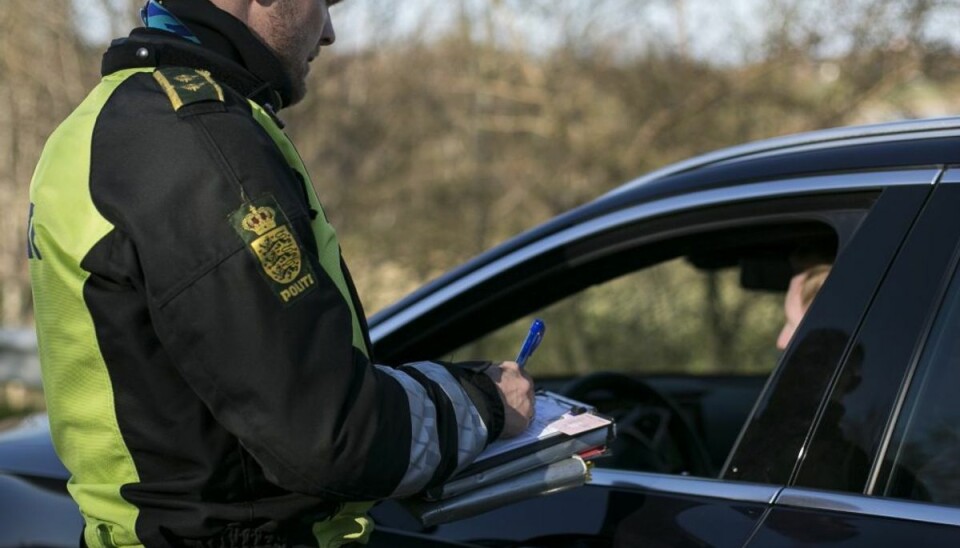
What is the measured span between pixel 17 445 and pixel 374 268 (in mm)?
5325

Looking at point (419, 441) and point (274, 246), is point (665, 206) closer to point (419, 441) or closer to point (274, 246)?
point (419, 441)

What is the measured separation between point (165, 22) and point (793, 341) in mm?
1086

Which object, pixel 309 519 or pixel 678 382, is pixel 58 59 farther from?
pixel 309 519

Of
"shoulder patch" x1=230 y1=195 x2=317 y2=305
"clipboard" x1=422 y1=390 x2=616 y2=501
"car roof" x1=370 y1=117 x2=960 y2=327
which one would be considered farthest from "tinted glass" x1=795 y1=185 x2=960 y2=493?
"shoulder patch" x1=230 y1=195 x2=317 y2=305

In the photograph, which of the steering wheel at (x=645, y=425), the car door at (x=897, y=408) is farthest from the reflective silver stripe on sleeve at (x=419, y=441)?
the steering wheel at (x=645, y=425)

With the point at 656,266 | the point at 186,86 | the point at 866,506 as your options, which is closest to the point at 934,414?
the point at 866,506

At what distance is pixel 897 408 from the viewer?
1.91m

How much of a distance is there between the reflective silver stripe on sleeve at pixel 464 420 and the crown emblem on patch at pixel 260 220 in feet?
1.08

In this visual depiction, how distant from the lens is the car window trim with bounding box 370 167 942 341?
2.02m

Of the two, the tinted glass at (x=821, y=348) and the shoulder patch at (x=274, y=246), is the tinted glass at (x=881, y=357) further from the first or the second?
the shoulder patch at (x=274, y=246)

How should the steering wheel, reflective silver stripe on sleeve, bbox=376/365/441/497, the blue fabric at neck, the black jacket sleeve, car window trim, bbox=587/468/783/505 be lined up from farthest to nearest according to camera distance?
the steering wheel → car window trim, bbox=587/468/783/505 → the blue fabric at neck → reflective silver stripe on sleeve, bbox=376/365/441/497 → the black jacket sleeve

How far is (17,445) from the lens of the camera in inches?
114

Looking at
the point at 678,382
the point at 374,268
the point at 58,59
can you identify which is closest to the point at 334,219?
the point at 374,268

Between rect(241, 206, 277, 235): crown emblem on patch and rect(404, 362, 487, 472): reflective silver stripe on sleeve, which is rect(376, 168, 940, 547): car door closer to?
rect(404, 362, 487, 472): reflective silver stripe on sleeve
